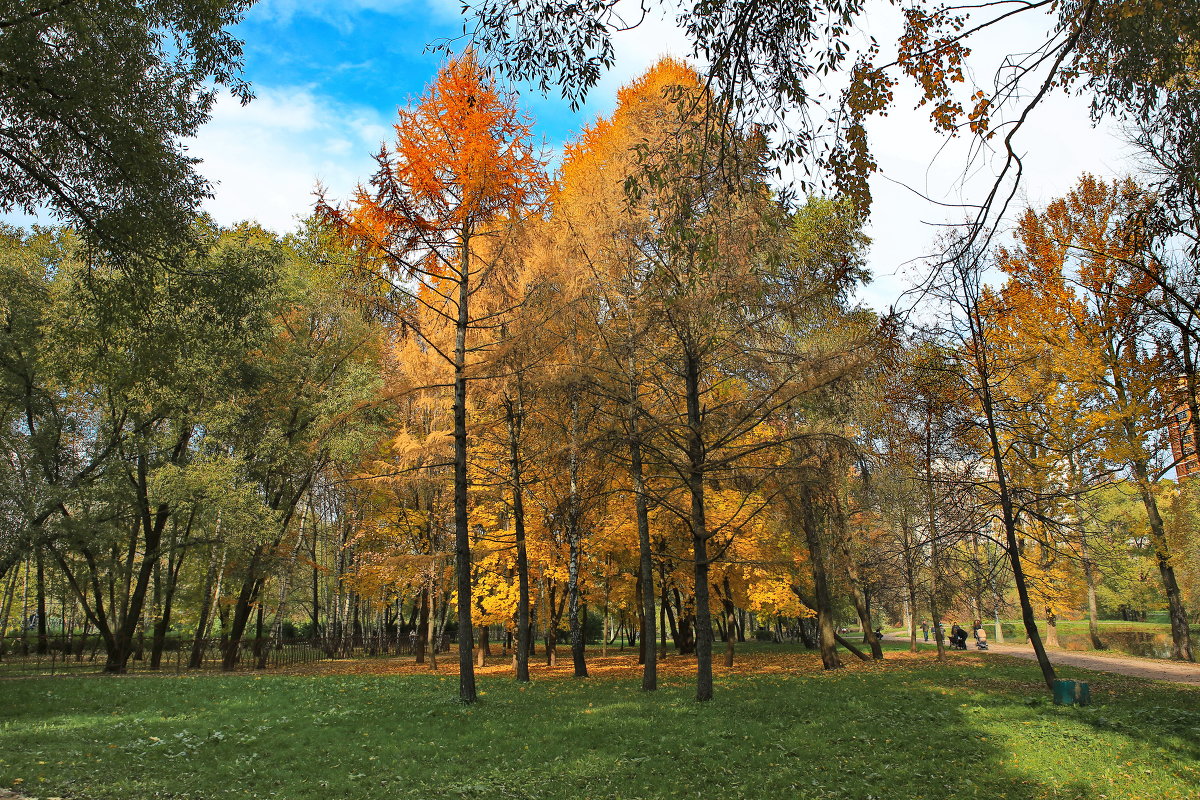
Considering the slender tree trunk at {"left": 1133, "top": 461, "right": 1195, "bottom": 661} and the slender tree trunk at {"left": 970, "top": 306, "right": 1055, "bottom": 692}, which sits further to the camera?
the slender tree trunk at {"left": 1133, "top": 461, "right": 1195, "bottom": 661}

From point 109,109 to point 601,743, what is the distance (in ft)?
30.0

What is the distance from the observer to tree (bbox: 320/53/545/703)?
452 inches

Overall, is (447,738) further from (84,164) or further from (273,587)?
(273,587)

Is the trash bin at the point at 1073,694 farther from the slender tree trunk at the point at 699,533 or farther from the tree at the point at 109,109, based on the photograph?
the tree at the point at 109,109

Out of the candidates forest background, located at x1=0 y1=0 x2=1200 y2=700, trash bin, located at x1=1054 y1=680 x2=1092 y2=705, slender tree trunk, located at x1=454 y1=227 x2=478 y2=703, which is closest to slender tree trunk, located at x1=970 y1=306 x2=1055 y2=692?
forest background, located at x1=0 y1=0 x2=1200 y2=700

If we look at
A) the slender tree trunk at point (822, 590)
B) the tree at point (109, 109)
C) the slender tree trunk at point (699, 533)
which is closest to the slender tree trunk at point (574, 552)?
the slender tree trunk at point (699, 533)

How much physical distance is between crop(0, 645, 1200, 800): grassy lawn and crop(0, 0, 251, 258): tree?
19.5 feet

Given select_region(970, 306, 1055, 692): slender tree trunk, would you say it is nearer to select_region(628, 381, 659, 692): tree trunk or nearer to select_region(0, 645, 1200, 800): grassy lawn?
select_region(0, 645, 1200, 800): grassy lawn

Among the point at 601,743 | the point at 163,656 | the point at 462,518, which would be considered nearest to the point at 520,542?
the point at 462,518

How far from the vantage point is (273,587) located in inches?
1110

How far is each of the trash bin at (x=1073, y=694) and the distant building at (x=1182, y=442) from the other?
7348 millimetres

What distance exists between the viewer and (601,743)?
7988 millimetres

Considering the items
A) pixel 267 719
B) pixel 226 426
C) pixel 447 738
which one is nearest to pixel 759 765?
pixel 447 738

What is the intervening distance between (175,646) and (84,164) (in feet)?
91.1
